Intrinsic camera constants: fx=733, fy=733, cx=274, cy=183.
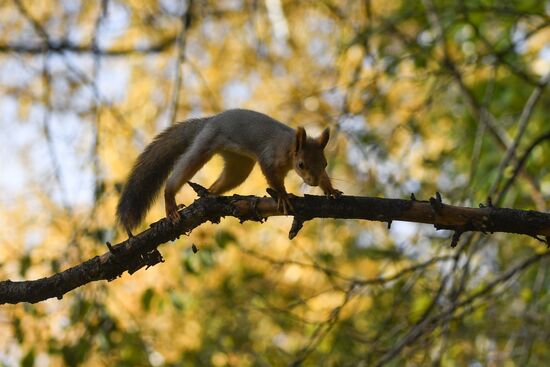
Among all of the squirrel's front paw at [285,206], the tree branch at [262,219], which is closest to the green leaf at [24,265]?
the tree branch at [262,219]

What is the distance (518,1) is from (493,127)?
3.47ft

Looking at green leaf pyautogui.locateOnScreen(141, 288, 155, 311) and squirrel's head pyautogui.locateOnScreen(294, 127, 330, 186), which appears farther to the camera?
green leaf pyautogui.locateOnScreen(141, 288, 155, 311)

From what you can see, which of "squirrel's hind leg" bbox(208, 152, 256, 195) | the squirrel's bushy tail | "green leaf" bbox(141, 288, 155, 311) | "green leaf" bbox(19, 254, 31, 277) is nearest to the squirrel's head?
"squirrel's hind leg" bbox(208, 152, 256, 195)

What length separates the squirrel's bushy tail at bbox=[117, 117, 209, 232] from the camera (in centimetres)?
285

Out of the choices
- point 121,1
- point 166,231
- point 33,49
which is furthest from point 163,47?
point 166,231

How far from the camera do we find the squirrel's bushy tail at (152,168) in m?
2.85

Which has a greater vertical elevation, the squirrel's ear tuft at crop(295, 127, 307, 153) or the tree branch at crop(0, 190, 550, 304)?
the squirrel's ear tuft at crop(295, 127, 307, 153)

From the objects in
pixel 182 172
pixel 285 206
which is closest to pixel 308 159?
pixel 182 172

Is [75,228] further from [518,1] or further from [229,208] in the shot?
[518,1]

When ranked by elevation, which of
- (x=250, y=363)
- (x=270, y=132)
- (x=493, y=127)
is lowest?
(x=270, y=132)

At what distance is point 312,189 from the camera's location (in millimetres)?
3096

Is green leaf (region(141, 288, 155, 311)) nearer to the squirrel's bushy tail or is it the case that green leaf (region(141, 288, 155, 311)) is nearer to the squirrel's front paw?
the squirrel's bushy tail

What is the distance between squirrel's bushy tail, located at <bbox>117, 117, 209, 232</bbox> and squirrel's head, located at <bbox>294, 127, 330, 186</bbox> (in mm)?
444

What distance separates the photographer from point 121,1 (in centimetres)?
436
